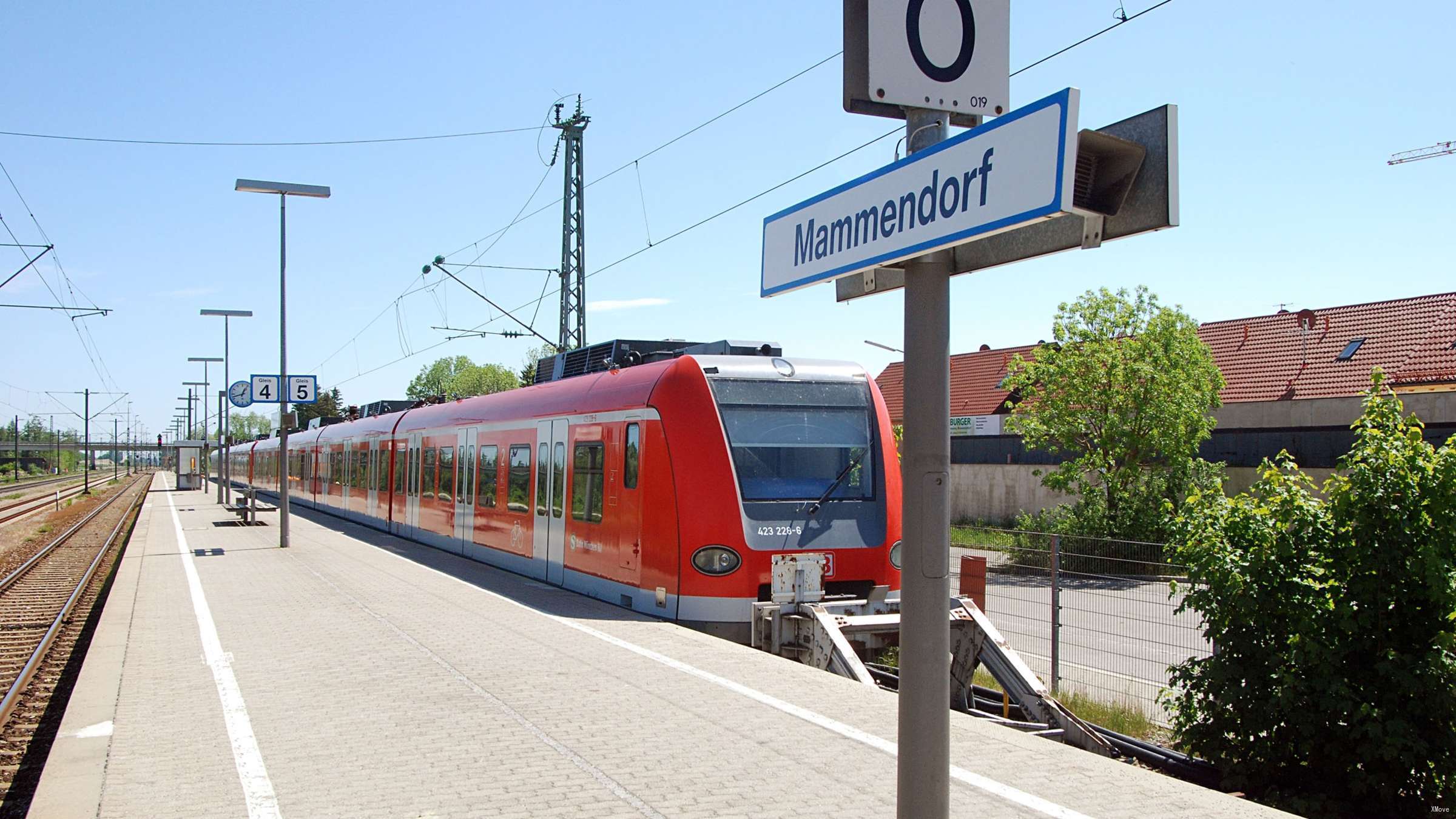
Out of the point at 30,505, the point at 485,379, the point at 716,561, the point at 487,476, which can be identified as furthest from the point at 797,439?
the point at 485,379

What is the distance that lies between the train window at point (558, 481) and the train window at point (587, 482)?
1.00 ft

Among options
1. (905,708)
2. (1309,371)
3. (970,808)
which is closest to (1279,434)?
(1309,371)

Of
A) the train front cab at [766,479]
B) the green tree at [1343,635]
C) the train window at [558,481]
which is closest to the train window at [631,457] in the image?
the train front cab at [766,479]

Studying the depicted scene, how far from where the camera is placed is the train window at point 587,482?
12.3 metres

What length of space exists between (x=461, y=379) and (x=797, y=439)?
84.6 metres

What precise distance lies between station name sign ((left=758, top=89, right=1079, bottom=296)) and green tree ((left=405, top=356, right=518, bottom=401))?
226ft

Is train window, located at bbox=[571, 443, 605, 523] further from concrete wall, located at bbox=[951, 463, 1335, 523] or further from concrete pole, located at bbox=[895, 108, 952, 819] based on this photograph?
concrete wall, located at bbox=[951, 463, 1335, 523]

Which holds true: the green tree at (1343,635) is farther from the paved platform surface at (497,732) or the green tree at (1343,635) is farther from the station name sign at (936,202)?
the station name sign at (936,202)

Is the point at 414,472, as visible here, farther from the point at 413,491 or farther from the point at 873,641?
the point at 873,641

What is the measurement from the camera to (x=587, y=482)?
501 inches

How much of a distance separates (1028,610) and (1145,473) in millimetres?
10202

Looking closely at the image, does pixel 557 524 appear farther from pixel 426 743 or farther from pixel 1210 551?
pixel 1210 551

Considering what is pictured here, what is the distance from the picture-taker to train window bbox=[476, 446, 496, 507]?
16641mm

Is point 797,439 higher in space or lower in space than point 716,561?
higher
